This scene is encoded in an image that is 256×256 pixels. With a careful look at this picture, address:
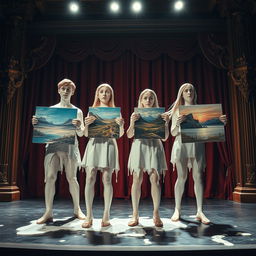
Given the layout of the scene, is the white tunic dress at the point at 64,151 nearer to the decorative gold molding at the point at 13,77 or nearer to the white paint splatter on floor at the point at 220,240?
the white paint splatter on floor at the point at 220,240

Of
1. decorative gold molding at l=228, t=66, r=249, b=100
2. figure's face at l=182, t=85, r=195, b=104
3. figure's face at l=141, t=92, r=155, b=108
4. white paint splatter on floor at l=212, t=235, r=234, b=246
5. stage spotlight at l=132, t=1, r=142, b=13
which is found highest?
stage spotlight at l=132, t=1, r=142, b=13

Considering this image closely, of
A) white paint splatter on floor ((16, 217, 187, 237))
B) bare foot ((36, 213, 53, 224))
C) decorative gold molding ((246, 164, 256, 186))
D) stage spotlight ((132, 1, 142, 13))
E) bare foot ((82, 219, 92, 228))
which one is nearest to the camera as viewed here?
white paint splatter on floor ((16, 217, 187, 237))

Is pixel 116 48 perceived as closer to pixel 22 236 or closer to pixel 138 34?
pixel 138 34

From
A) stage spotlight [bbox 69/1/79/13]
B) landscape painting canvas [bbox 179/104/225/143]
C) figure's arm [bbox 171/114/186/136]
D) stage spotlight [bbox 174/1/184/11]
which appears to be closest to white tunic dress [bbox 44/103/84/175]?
figure's arm [bbox 171/114/186/136]

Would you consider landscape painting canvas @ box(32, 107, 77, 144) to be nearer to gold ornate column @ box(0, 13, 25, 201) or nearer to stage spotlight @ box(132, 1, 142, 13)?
gold ornate column @ box(0, 13, 25, 201)

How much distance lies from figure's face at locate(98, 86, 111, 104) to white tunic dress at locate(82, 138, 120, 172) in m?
0.46

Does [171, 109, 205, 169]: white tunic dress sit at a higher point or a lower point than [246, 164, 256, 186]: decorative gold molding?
higher

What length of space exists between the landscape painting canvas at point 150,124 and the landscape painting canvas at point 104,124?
0.78 feet

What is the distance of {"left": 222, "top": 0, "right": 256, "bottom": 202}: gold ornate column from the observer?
4965 mm

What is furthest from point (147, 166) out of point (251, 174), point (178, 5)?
point (178, 5)

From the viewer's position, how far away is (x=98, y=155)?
2.77 metres

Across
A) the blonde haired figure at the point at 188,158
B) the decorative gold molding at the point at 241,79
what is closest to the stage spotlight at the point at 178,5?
the decorative gold molding at the point at 241,79

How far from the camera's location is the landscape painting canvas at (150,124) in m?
2.79
